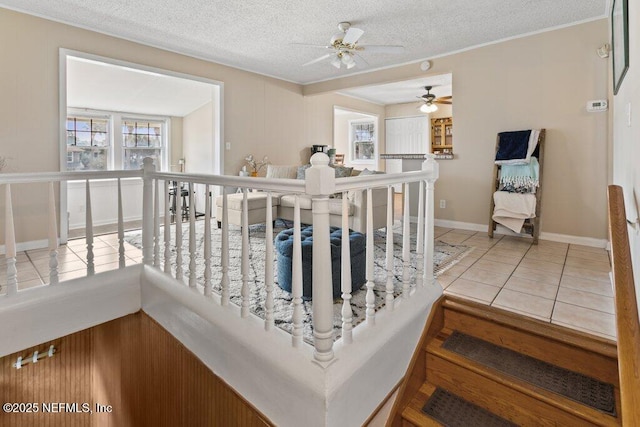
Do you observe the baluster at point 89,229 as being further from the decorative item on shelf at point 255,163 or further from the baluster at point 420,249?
the decorative item on shelf at point 255,163

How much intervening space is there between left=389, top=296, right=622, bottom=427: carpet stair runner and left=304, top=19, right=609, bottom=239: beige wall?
8.20 feet

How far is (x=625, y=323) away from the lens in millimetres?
→ 938

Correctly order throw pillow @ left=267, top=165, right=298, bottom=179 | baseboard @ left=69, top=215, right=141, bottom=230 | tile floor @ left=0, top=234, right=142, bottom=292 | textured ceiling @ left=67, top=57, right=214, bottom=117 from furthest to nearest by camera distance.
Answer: baseboard @ left=69, top=215, right=141, bottom=230
throw pillow @ left=267, top=165, right=298, bottom=179
textured ceiling @ left=67, top=57, right=214, bottom=117
tile floor @ left=0, top=234, right=142, bottom=292

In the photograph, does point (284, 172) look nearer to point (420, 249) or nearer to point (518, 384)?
point (420, 249)

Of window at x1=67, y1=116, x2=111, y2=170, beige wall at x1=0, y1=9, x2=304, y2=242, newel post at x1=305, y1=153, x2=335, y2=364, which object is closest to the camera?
newel post at x1=305, y1=153, x2=335, y2=364

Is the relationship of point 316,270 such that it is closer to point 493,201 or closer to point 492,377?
point 492,377

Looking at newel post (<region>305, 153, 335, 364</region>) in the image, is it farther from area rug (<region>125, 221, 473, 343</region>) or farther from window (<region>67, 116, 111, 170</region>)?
window (<region>67, 116, 111, 170</region>)

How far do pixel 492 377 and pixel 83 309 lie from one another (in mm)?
2632

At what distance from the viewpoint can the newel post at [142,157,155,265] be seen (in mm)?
2508

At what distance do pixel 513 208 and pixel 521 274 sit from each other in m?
1.29

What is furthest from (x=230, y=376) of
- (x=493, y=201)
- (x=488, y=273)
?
(x=493, y=201)

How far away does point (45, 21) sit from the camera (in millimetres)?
3566

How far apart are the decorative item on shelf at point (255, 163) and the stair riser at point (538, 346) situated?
4204 millimetres

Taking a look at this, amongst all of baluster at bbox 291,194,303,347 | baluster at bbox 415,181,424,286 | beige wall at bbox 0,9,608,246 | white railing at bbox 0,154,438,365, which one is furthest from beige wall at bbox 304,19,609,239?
baluster at bbox 291,194,303,347
